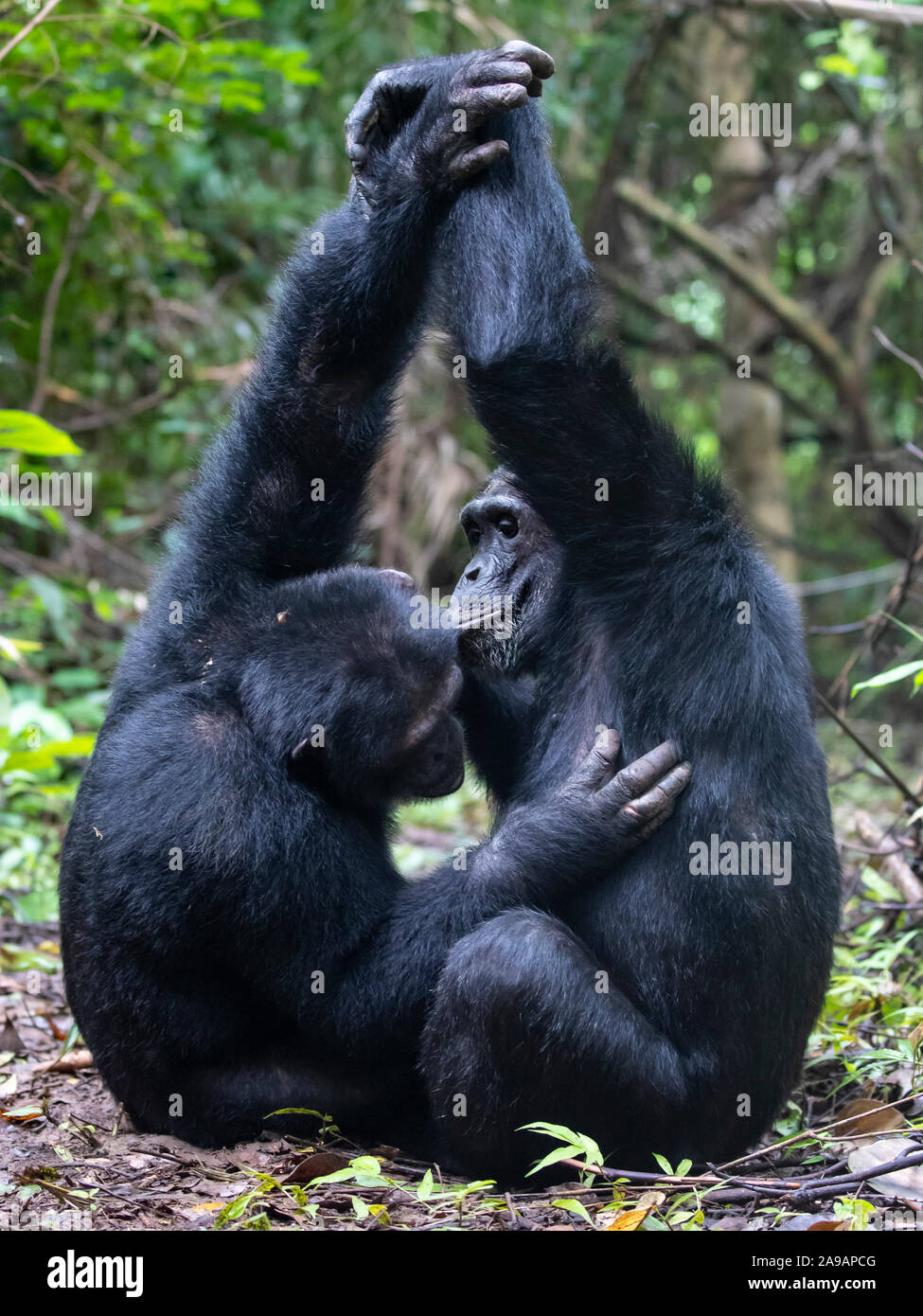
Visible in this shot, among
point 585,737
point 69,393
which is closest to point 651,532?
point 585,737

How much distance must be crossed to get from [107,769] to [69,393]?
5768 millimetres

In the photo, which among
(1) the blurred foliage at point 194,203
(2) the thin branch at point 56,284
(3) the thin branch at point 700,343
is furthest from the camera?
(3) the thin branch at point 700,343

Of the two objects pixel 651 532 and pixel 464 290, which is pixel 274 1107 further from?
pixel 464 290

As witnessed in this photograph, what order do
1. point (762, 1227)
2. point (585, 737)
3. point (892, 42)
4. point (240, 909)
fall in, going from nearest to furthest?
point (762, 1227)
point (240, 909)
point (585, 737)
point (892, 42)

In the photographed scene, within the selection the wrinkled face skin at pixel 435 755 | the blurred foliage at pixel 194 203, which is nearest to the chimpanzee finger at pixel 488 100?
the wrinkled face skin at pixel 435 755

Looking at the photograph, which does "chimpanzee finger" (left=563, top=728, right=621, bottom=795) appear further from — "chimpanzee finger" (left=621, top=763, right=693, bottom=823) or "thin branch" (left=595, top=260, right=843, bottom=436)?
"thin branch" (left=595, top=260, right=843, bottom=436)

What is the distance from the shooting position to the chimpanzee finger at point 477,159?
141 inches

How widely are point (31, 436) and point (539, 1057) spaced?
2.90 m

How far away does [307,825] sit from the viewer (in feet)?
12.2

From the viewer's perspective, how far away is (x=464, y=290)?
12.0 feet

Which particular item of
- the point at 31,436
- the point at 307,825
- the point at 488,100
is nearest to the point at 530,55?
the point at 488,100

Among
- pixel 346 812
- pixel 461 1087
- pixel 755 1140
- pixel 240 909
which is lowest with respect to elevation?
pixel 755 1140

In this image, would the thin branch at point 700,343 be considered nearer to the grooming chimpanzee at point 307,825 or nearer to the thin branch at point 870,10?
the thin branch at point 870,10

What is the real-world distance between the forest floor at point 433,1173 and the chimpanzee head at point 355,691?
1143 mm
